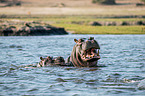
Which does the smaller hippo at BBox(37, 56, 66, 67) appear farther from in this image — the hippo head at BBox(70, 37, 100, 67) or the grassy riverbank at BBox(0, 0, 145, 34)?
the grassy riverbank at BBox(0, 0, 145, 34)

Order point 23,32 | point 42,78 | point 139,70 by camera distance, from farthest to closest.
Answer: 1. point 23,32
2. point 139,70
3. point 42,78

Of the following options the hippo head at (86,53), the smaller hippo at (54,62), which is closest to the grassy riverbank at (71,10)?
the smaller hippo at (54,62)

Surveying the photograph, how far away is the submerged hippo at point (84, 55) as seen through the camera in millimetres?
13386

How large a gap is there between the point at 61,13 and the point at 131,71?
70.3m

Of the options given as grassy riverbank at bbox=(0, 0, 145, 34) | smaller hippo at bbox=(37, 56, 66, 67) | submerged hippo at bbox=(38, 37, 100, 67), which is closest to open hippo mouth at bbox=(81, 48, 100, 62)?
submerged hippo at bbox=(38, 37, 100, 67)

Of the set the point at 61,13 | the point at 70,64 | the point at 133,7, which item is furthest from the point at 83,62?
the point at 133,7

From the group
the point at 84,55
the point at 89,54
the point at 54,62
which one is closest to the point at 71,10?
the point at 54,62

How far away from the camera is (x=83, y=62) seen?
1422cm

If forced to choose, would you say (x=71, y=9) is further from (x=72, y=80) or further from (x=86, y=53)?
(x=72, y=80)

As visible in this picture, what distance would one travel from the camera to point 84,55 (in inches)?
541

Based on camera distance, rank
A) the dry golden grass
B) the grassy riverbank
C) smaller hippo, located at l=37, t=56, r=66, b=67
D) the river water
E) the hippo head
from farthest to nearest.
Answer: the dry golden grass
the grassy riverbank
smaller hippo, located at l=37, t=56, r=66, b=67
the hippo head
the river water

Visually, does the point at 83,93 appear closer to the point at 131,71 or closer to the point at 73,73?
the point at 73,73

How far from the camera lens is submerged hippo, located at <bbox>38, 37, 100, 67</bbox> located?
1339 cm

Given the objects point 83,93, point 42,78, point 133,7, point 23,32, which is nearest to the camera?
point 83,93
